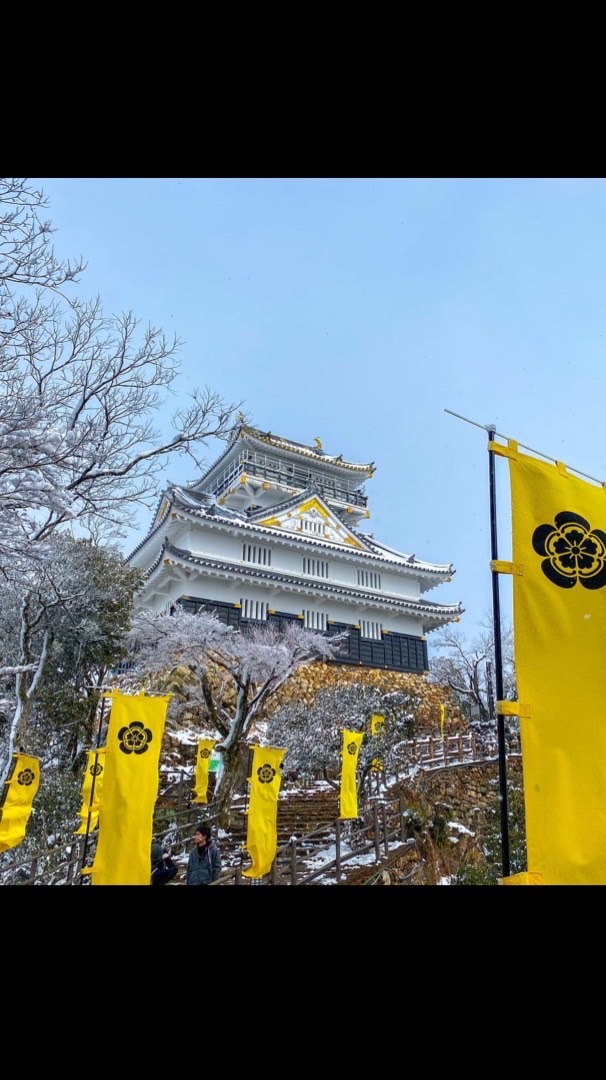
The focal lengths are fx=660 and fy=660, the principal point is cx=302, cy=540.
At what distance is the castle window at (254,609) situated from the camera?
1923cm

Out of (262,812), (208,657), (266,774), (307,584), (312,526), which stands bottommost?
Result: (262,812)

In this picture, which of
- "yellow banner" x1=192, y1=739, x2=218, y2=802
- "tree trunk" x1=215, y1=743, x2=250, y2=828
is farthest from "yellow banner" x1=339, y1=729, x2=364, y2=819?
"yellow banner" x1=192, y1=739, x2=218, y2=802

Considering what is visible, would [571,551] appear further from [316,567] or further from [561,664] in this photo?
[316,567]

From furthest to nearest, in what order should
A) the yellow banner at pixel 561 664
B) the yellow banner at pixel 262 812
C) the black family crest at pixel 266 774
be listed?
1. the black family crest at pixel 266 774
2. the yellow banner at pixel 262 812
3. the yellow banner at pixel 561 664

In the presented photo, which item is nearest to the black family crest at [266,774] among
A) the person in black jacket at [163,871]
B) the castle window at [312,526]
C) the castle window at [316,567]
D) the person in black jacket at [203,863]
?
the person in black jacket at [163,871]

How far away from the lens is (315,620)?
66.5ft

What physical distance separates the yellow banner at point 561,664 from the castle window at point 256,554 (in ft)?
56.9

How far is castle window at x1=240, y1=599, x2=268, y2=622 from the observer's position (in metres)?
19.2

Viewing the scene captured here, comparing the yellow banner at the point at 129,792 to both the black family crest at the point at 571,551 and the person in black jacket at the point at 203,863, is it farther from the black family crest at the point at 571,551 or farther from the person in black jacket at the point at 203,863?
the black family crest at the point at 571,551

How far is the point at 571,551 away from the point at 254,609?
17064 millimetres

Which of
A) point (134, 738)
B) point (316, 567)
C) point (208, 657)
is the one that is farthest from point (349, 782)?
point (316, 567)
